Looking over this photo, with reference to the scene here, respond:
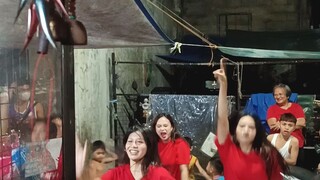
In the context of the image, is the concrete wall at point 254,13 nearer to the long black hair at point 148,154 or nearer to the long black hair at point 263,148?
the long black hair at point 263,148

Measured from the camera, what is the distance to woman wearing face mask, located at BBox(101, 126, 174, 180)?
2.73 meters

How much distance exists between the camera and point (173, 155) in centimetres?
404

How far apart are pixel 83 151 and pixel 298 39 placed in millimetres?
6094

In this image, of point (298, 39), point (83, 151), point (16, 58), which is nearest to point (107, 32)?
point (16, 58)

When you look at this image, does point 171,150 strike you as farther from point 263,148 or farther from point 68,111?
point 68,111

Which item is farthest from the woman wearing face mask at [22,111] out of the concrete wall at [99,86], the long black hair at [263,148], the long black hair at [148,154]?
the concrete wall at [99,86]

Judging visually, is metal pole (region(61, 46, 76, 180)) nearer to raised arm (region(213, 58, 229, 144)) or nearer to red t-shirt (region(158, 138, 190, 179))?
raised arm (region(213, 58, 229, 144))


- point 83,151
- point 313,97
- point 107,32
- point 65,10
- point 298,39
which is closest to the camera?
point 65,10

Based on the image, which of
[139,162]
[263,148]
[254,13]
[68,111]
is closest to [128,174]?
[139,162]

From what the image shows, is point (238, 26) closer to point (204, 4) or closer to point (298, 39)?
point (204, 4)

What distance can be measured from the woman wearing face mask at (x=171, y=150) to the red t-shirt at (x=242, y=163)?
1.04 m

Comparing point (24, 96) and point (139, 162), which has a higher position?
point (24, 96)

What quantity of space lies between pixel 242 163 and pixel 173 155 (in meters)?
1.14

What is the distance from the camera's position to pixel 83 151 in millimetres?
1936
